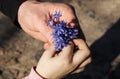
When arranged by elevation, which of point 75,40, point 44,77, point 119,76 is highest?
point 75,40

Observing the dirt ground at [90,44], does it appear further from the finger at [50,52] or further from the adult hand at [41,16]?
the finger at [50,52]

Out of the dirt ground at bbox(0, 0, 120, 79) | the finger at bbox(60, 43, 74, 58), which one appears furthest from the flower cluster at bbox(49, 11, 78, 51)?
the dirt ground at bbox(0, 0, 120, 79)

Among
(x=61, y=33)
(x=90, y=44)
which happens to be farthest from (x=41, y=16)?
(x=90, y=44)

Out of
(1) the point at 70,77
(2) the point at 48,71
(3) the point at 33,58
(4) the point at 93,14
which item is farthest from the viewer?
(4) the point at 93,14

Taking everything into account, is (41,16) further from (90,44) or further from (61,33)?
(90,44)

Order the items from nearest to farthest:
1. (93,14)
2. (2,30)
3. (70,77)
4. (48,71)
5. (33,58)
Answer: (48,71)
(70,77)
(33,58)
(2,30)
(93,14)

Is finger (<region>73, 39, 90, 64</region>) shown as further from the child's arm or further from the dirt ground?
the dirt ground

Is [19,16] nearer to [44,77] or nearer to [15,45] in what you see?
[44,77]

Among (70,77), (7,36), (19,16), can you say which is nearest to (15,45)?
(7,36)
